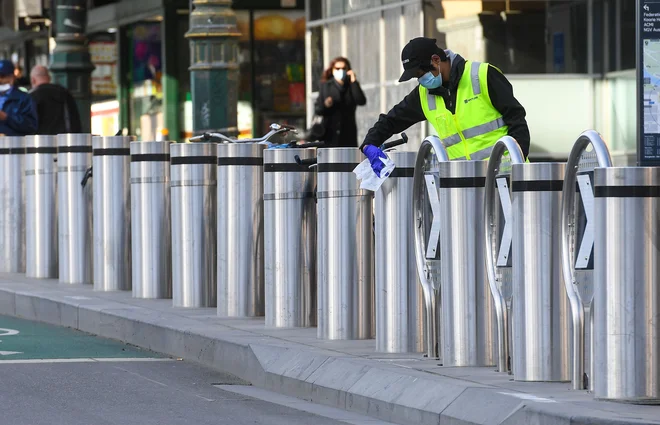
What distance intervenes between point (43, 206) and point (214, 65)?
225 centimetres

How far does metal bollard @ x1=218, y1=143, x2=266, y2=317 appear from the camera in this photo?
10617 mm

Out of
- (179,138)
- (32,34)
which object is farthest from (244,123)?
(32,34)

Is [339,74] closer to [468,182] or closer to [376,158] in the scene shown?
[376,158]

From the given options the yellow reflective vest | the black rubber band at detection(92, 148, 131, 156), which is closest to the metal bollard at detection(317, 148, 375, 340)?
the yellow reflective vest

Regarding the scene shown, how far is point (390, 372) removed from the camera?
7863mm

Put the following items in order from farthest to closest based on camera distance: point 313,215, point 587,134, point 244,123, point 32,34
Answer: point 32,34 < point 244,123 < point 313,215 < point 587,134

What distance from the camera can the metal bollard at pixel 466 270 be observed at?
26.3 feet

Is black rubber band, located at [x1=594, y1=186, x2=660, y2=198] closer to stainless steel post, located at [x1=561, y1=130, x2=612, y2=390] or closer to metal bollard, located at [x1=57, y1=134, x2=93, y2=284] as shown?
stainless steel post, located at [x1=561, y1=130, x2=612, y2=390]

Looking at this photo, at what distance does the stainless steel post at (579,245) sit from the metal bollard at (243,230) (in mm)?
3560

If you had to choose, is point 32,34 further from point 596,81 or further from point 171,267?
point 171,267

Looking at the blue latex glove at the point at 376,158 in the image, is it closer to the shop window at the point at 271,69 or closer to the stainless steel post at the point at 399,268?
the stainless steel post at the point at 399,268

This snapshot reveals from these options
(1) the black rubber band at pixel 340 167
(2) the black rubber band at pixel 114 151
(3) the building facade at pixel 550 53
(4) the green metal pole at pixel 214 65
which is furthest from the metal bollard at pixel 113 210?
(3) the building facade at pixel 550 53

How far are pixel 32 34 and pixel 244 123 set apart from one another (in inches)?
387

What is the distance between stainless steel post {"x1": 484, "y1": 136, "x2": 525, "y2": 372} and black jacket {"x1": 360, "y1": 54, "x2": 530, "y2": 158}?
64 cm
